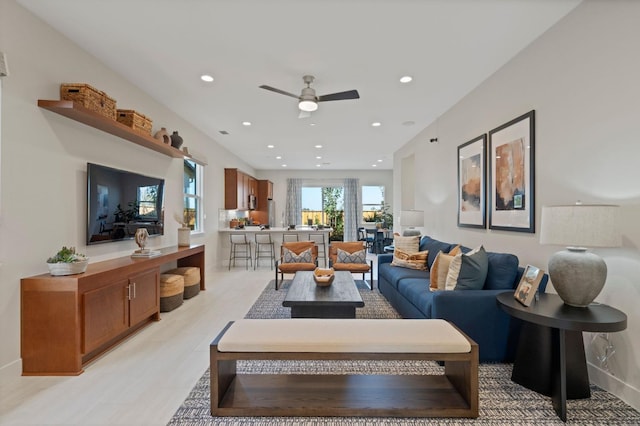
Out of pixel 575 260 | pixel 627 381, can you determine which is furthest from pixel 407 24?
pixel 627 381

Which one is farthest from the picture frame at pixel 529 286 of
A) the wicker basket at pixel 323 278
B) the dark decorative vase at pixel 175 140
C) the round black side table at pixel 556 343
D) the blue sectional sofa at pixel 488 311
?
the dark decorative vase at pixel 175 140

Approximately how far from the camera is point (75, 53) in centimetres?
295

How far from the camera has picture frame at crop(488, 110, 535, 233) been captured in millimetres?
2924

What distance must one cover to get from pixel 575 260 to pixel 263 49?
3.04 metres

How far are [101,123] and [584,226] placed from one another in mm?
4015

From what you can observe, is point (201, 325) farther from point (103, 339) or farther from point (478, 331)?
point (478, 331)

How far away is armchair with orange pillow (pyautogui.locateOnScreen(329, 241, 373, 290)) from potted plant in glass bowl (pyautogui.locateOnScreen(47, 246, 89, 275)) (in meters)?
3.45

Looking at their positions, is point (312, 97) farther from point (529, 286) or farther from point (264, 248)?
point (264, 248)

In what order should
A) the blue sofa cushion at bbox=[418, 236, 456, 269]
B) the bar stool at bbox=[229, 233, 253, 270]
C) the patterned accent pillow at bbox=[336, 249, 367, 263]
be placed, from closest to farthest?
the blue sofa cushion at bbox=[418, 236, 456, 269] < the patterned accent pillow at bbox=[336, 249, 367, 263] < the bar stool at bbox=[229, 233, 253, 270]

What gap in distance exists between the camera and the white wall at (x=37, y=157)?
7.65 ft

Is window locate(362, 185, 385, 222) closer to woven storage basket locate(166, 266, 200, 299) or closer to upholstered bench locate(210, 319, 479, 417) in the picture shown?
woven storage basket locate(166, 266, 200, 299)

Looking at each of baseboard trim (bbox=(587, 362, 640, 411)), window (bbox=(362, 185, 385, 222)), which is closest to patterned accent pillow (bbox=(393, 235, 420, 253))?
baseboard trim (bbox=(587, 362, 640, 411))

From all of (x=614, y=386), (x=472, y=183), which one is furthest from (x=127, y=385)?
(x=472, y=183)

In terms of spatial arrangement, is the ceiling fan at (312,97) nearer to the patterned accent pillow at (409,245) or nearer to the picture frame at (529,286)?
the picture frame at (529,286)
